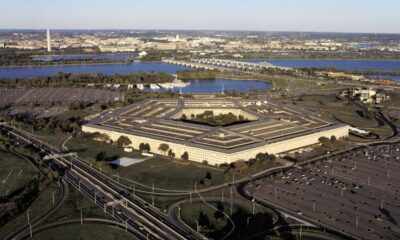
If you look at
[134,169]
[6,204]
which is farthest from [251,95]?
[6,204]

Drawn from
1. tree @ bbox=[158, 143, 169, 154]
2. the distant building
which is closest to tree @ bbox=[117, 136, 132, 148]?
tree @ bbox=[158, 143, 169, 154]

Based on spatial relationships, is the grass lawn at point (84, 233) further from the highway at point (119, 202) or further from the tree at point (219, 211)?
the tree at point (219, 211)

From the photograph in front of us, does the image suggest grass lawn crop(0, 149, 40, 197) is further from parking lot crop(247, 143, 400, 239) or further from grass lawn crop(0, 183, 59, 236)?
parking lot crop(247, 143, 400, 239)

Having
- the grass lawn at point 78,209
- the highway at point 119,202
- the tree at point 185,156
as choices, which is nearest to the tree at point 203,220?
the highway at point 119,202

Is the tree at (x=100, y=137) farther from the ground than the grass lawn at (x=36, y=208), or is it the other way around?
the tree at (x=100, y=137)

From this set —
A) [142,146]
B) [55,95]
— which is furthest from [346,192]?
[55,95]

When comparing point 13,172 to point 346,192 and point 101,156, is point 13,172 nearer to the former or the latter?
point 101,156
